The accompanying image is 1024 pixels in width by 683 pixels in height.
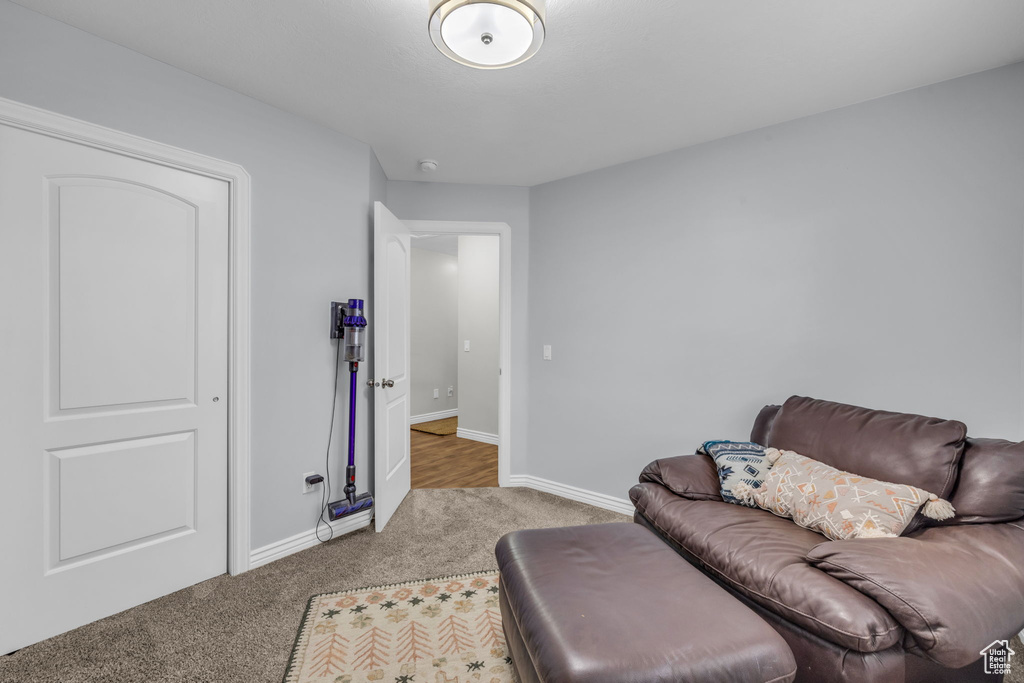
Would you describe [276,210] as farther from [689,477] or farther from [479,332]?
[479,332]

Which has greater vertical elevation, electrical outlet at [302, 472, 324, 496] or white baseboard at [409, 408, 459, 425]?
electrical outlet at [302, 472, 324, 496]

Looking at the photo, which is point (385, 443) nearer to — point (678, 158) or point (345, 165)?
point (345, 165)

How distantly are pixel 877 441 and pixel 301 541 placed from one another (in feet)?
9.26

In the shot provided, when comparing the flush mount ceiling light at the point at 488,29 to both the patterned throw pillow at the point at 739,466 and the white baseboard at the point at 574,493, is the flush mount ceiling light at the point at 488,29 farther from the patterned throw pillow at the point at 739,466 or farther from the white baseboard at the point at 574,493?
the white baseboard at the point at 574,493

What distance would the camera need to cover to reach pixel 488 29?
4.68ft

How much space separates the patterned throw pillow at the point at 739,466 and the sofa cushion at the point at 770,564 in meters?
0.08

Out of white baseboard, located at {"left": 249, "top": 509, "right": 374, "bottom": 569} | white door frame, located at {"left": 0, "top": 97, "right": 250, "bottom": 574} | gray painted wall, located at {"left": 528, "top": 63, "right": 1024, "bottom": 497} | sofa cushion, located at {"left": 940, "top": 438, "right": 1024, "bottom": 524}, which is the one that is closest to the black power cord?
white baseboard, located at {"left": 249, "top": 509, "right": 374, "bottom": 569}

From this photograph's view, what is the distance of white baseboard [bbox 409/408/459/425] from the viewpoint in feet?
19.1

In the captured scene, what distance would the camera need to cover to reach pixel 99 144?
181 cm

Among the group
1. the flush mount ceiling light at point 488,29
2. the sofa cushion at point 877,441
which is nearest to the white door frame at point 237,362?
the flush mount ceiling light at point 488,29

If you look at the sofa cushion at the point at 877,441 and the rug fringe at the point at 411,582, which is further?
the rug fringe at the point at 411,582

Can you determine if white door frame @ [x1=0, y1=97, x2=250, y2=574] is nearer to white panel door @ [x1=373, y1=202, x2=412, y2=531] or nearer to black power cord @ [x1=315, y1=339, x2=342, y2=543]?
black power cord @ [x1=315, y1=339, x2=342, y2=543]

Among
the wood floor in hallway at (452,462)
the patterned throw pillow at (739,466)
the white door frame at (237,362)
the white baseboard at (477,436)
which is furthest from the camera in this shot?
the white baseboard at (477,436)

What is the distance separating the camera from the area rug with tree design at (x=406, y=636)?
1.60 m
